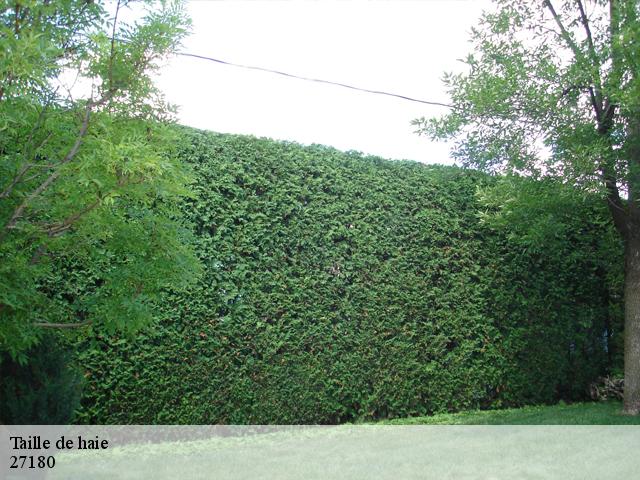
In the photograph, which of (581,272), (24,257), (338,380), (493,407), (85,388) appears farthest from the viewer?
(581,272)

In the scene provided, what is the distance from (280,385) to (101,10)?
182 inches

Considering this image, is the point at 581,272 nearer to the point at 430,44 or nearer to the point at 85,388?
the point at 430,44

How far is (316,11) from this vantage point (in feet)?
29.7

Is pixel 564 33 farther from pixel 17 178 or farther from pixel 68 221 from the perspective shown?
pixel 17 178

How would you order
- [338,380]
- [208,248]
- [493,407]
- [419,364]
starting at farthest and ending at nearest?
[493,407] → [419,364] → [338,380] → [208,248]

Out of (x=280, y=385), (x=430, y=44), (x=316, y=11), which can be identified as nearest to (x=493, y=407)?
(x=280, y=385)

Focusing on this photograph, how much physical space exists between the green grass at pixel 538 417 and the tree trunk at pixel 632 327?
0.95ft

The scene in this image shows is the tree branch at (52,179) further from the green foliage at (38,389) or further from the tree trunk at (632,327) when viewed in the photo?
the tree trunk at (632,327)

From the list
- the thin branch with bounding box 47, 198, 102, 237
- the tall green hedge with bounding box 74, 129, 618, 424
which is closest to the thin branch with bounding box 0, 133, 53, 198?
the thin branch with bounding box 47, 198, 102, 237

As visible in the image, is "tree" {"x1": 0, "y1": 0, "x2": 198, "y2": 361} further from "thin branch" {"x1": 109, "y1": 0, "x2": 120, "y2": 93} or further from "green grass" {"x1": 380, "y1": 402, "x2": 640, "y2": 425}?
"green grass" {"x1": 380, "y1": 402, "x2": 640, "y2": 425}

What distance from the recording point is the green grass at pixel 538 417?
7.69 metres

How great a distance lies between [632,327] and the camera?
27.3 ft

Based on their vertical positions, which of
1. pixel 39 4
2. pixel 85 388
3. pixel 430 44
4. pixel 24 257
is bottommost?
pixel 85 388

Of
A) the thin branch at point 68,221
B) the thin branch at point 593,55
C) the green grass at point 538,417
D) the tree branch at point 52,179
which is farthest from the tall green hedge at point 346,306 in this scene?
the tree branch at point 52,179
